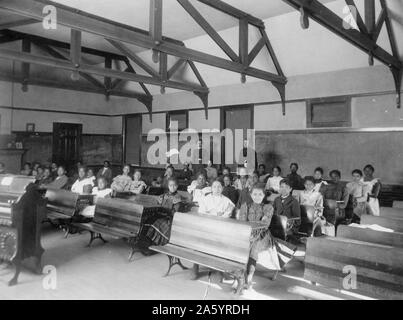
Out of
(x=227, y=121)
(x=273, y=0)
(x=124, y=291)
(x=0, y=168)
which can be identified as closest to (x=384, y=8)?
(x=273, y=0)

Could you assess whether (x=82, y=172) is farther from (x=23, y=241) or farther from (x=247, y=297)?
(x=247, y=297)

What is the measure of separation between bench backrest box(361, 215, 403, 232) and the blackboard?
347cm

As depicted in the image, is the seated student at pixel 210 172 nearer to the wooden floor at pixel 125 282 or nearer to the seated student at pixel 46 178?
the seated student at pixel 46 178

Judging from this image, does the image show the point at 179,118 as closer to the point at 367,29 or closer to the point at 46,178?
the point at 46,178

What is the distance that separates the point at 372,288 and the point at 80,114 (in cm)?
1146

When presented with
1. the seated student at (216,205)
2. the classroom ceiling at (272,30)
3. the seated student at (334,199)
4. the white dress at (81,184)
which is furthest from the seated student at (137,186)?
the seated student at (334,199)

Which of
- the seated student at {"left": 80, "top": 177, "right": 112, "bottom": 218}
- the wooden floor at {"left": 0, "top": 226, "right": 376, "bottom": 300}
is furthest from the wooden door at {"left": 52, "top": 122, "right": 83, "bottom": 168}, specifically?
the wooden floor at {"left": 0, "top": 226, "right": 376, "bottom": 300}

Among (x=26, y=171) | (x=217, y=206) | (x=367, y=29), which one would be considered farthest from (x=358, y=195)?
(x=26, y=171)

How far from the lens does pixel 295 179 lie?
825 centimetres

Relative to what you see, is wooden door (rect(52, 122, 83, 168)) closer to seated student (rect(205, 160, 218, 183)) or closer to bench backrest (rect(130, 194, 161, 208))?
seated student (rect(205, 160, 218, 183))

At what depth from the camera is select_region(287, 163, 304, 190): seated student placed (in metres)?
8.21

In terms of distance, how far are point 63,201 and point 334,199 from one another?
4.75 meters

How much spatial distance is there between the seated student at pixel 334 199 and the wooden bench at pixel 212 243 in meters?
2.46

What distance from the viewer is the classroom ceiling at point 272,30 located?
696 centimetres
